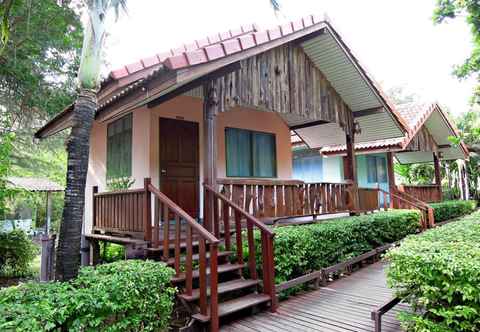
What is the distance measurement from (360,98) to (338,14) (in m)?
2.38

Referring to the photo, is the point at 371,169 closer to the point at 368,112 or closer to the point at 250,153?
the point at 368,112

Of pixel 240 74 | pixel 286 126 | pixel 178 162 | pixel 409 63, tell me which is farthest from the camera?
pixel 409 63

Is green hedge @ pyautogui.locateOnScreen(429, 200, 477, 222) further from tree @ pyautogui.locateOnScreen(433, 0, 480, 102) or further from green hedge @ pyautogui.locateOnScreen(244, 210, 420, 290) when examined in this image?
tree @ pyautogui.locateOnScreen(433, 0, 480, 102)

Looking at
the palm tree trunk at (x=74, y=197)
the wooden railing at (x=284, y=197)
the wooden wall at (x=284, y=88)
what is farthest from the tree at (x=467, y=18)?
the palm tree trunk at (x=74, y=197)

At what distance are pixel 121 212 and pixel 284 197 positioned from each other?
3428 millimetres

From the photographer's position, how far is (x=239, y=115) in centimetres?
913

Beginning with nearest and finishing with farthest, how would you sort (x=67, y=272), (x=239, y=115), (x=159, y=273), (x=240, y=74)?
(x=67, y=272) → (x=159, y=273) → (x=240, y=74) → (x=239, y=115)

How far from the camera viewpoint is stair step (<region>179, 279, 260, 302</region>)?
4355 mm

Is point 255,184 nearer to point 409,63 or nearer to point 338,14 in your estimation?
point 338,14

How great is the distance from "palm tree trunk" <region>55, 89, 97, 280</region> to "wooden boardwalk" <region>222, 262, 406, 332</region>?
7.10 ft

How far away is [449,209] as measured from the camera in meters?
14.8

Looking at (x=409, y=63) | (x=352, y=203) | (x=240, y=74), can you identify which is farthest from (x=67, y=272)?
(x=409, y=63)

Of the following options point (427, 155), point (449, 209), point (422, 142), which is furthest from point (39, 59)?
point (427, 155)

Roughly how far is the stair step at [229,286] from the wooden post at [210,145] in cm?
100
